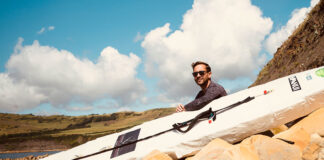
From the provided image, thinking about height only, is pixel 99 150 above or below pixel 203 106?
below

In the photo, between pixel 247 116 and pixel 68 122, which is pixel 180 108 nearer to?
pixel 247 116

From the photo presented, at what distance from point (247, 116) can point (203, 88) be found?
7.59 ft

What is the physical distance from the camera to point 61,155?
6859 millimetres

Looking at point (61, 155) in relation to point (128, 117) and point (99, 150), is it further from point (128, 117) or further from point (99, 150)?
point (128, 117)

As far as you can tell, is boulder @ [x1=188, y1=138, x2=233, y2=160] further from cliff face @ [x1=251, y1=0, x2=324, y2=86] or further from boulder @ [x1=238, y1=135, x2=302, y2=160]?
cliff face @ [x1=251, y1=0, x2=324, y2=86]

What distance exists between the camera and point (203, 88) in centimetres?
648

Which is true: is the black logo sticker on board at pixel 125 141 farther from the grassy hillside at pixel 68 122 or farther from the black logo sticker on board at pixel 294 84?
the grassy hillside at pixel 68 122

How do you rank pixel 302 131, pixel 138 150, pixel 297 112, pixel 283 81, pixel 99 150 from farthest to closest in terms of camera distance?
pixel 99 150, pixel 138 150, pixel 283 81, pixel 297 112, pixel 302 131

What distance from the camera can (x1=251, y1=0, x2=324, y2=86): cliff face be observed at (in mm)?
9914

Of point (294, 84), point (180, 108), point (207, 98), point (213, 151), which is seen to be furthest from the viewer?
point (180, 108)

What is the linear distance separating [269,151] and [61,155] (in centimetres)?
678

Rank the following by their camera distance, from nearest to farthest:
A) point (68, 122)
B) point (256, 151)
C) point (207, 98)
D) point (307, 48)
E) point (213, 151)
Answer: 1. point (256, 151)
2. point (213, 151)
3. point (207, 98)
4. point (307, 48)
5. point (68, 122)

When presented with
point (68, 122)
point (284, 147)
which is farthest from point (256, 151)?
point (68, 122)

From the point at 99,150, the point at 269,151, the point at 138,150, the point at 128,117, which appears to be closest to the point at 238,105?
the point at 269,151
